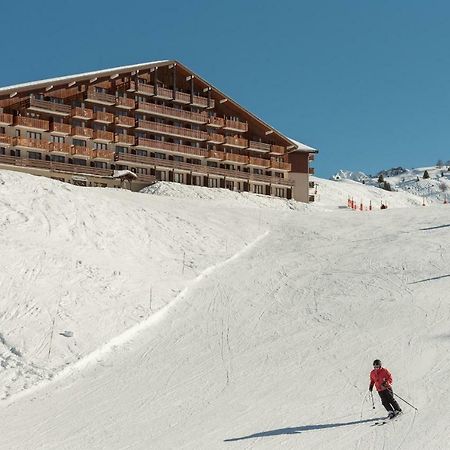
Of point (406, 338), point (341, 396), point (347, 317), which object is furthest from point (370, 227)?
point (341, 396)

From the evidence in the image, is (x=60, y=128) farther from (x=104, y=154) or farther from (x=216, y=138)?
(x=216, y=138)

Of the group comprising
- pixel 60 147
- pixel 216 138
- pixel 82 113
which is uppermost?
pixel 82 113

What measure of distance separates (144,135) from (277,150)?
1362cm

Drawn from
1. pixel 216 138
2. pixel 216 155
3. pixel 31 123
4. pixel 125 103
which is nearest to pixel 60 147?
pixel 31 123

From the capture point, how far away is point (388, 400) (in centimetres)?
1313

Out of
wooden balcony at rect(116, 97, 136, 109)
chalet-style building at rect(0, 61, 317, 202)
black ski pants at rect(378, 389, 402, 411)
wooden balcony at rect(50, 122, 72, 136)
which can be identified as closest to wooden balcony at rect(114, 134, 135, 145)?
chalet-style building at rect(0, 61, 317, 202)

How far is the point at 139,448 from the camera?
12.5 m

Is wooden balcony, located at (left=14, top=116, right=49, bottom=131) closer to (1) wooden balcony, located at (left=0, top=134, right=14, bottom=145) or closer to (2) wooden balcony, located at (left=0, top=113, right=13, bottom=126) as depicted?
(2) wooden balcony, located at (left=0, top=113, right=13, bottom=126)

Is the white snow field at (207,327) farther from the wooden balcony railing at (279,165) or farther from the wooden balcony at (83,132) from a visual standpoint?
the wooden balcony railing at (279,165)

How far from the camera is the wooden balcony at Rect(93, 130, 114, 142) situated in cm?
5050

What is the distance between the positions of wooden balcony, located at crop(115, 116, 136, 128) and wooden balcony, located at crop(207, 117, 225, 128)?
7598mm

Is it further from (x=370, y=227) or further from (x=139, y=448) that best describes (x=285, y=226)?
(x=139, y=448)

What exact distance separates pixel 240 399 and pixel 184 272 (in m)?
12.4

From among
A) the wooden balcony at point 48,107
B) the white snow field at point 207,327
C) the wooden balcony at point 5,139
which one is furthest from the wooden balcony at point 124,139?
the white snow field at point 207,327
